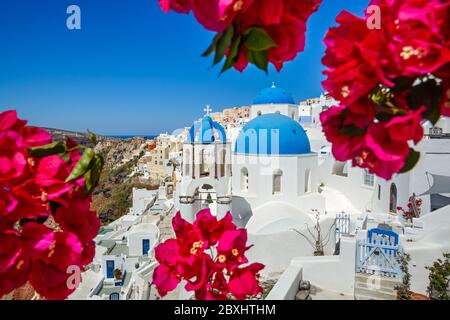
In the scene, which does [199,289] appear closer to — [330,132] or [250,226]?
[330,132]

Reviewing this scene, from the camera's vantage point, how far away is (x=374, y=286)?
598 centimetres

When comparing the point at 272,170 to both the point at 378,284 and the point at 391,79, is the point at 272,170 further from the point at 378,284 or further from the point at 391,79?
the point at 391,79

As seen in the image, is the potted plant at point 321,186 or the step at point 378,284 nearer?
the step at point 378,284

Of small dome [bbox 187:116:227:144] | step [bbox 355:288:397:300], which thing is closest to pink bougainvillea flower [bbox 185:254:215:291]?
step [bbox 355:288:397:300]

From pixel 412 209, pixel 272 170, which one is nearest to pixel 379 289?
pixel 412 209

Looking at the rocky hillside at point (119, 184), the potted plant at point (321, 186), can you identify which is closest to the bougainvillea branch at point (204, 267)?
the potted plant at point (321, 186)

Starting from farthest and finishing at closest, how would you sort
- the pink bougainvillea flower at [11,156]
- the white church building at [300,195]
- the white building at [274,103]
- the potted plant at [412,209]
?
1. the white building at [274,103]
2. the potted plant at [412,209]
3. the white church building at [300,195]
4. the pink bougainvillea flower at [11,156]

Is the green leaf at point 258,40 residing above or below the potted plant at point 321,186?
above

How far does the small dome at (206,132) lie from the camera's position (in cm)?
1045

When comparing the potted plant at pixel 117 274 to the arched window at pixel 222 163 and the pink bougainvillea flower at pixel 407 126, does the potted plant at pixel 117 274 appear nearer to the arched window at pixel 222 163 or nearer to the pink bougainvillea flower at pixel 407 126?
the arched window at pixel 222 163

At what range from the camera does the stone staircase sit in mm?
5660

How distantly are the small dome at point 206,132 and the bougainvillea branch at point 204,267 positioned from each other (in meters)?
9.08

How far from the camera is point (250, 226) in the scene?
1016 centimetres
